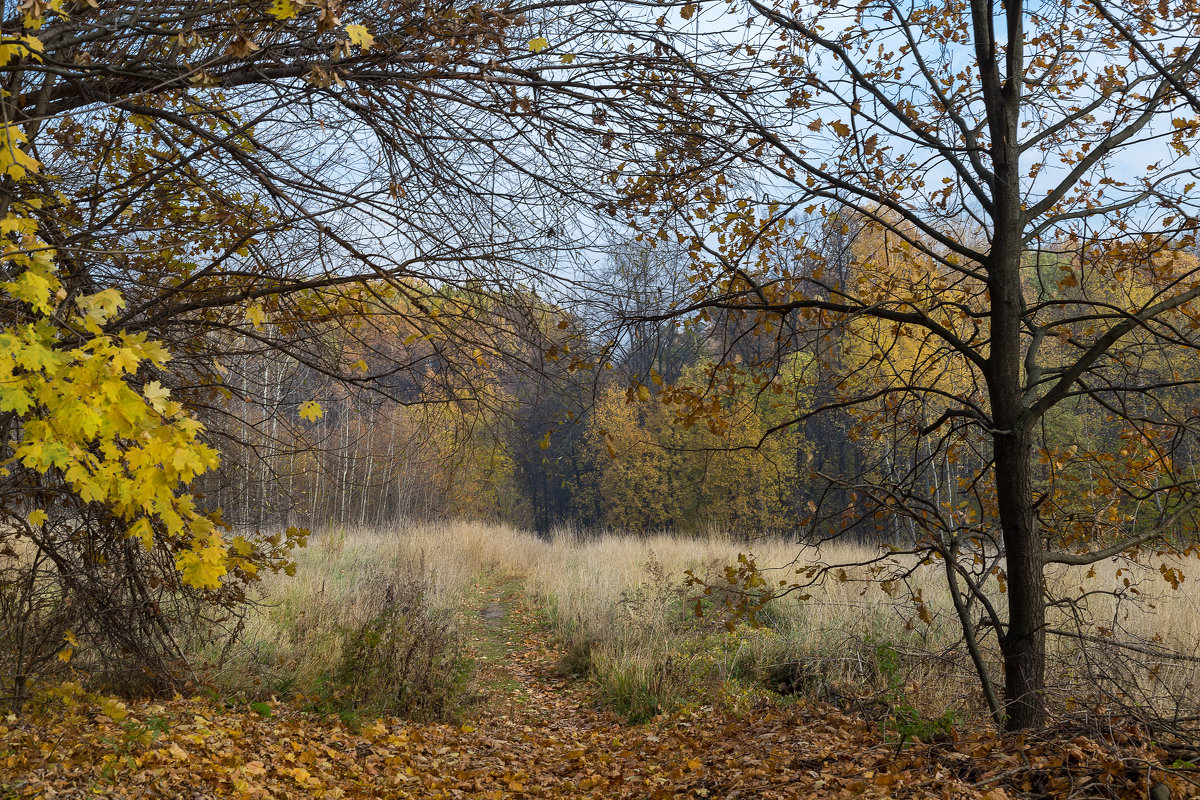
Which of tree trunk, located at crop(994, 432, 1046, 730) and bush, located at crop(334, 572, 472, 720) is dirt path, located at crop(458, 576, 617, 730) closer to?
bush, located at crop(334, 572, 472, 720)

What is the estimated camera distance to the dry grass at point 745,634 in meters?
5.85

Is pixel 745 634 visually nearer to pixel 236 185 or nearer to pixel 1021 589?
pixel 1021 589

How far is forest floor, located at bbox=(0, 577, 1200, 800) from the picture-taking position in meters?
3.28

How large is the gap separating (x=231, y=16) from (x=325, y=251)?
1188 mm

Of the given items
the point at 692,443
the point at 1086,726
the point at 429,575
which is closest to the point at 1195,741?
the point at 1086,726

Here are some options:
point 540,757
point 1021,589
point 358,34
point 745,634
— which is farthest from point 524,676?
point 358,34

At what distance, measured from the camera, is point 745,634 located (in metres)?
7.91

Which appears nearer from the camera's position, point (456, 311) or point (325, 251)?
point (325, 251)

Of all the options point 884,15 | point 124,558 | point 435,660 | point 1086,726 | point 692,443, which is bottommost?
point 435,660

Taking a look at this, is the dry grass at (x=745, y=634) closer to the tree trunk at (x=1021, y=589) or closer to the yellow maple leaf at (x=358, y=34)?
the tree trunk at (x=1021, y=589)

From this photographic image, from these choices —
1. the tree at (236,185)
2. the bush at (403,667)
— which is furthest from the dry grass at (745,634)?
the tree at (236,185)

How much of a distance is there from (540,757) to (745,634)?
10.4 feet

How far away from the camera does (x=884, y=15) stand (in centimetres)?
448

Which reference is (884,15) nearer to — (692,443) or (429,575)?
(429,575)
